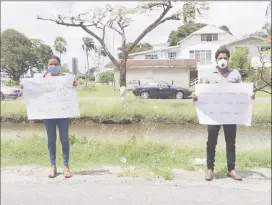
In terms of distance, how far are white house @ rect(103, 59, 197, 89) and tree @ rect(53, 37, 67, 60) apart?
1.54 meters

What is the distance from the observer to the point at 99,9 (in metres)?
8.70

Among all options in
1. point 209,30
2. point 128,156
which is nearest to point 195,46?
point 209,30

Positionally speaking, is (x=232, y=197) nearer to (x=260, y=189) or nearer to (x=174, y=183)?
(x=260, y=189)

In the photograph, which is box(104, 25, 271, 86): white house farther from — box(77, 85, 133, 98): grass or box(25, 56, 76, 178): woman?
box(25, 56, 76, 178): woman

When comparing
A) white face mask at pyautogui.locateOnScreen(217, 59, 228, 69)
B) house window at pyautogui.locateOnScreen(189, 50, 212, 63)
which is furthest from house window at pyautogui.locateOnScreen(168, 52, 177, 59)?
white face mask at pyautogui.locateOnScreen(217, 59, 228, 69)

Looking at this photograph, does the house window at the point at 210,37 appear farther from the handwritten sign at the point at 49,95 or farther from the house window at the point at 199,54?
the handwritten sign at the point at 49,95

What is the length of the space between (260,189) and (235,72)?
1.42 meters

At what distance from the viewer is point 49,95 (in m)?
4.30

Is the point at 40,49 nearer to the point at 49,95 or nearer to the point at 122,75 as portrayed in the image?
the point at 122,75

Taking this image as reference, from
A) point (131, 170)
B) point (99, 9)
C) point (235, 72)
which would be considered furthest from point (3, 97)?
point (235, 72)

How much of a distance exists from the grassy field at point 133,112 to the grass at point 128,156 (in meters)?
6.42

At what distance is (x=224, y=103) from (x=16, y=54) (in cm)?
580

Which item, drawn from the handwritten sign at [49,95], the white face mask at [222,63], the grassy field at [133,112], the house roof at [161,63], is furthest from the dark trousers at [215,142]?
the grassy field at [133,112]

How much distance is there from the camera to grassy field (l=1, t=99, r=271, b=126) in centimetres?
1226
